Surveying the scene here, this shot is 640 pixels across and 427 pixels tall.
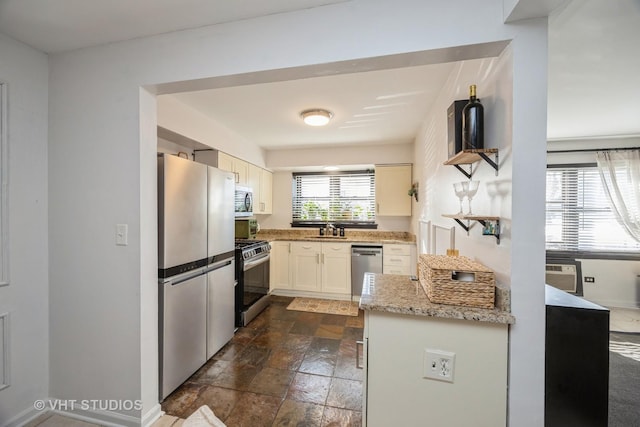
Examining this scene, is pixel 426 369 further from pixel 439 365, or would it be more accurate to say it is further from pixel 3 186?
pixel 3 186

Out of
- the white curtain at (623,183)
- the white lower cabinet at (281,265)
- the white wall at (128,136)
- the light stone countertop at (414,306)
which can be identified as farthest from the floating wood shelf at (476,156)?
the white curtain at (623,183)

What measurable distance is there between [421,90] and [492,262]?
1.65m

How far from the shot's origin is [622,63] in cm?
182

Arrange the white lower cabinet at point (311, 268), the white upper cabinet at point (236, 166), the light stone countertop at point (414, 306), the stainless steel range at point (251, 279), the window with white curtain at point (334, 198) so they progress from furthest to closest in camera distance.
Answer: the window with white curtain at point (334, 198) → the white lower cabinet at point (311, 268) → the white upper cabinet at point (236, 166) → the stainless steel range at point (251, 279) → the light stone countertop at point (414, 306)

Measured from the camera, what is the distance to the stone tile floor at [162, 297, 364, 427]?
1690mm

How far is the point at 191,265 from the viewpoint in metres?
2.03

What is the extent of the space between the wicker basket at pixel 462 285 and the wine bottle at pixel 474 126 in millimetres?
580

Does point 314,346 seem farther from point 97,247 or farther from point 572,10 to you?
point 572,10

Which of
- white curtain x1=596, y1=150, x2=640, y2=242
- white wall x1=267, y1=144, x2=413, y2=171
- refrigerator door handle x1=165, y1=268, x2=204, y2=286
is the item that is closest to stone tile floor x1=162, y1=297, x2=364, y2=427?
refrigerator door handle x1=165, y1=268, x2=204, y2=286

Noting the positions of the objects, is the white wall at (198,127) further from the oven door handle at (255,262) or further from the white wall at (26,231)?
the oven door handle at (255,262)

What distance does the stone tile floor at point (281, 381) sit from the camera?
1.69 m

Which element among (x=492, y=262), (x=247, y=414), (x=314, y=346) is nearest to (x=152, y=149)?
(x=247, y=414)

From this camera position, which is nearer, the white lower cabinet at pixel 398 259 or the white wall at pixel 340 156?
the white lower cabinet at pixel 398 259

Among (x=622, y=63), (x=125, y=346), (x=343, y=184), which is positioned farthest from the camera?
(x=343, y=184)
